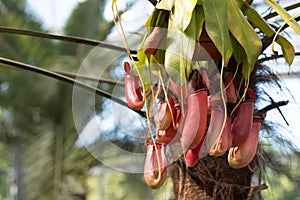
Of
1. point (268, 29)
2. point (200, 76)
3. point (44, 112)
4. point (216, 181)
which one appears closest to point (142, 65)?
point (200, 76)

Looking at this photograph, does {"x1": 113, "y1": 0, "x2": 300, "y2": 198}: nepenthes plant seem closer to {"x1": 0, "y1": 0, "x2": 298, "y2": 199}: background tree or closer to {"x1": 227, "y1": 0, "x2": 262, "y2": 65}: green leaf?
{"x1": 227, "y1": 0, "x2": 262, "y2": 65}: green leaf

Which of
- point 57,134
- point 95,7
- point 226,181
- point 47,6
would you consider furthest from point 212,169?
point 47,6

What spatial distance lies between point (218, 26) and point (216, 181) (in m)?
0.48

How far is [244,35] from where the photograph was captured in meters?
0.87

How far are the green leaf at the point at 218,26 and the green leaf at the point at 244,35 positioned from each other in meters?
0.02

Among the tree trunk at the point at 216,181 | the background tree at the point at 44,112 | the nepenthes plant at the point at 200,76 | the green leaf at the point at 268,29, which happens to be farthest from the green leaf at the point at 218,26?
the background tree at the point at 44,112

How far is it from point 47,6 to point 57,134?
1.13 metres

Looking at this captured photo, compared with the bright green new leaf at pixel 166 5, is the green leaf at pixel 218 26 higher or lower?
lower

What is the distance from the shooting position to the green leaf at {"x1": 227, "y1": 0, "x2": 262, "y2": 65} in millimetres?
870

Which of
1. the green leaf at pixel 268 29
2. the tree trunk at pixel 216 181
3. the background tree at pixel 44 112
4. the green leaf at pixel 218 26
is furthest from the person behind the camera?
the background tree at pixel 44 112

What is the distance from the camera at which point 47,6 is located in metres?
3.80

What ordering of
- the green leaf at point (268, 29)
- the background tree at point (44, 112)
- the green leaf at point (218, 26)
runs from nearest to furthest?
the green leaf at point (218, 26) → the green leaf at point (268, 29) → the background tree at point (44, 112)

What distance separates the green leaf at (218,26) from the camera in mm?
843

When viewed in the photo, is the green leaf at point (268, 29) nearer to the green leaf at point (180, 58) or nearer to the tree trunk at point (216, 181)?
the green leaf at point (180, 58)
